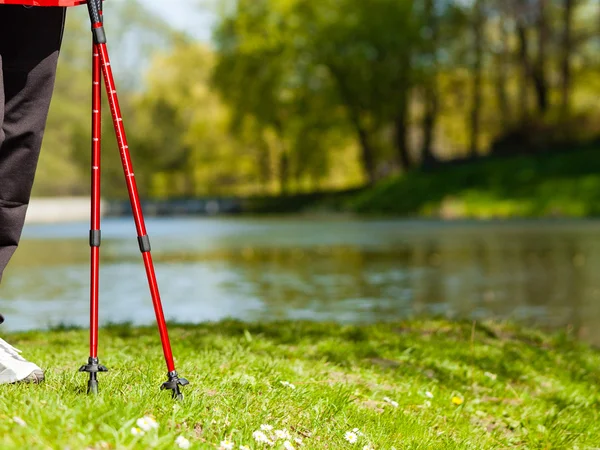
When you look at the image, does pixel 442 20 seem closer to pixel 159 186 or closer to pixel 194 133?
pixel 194 133

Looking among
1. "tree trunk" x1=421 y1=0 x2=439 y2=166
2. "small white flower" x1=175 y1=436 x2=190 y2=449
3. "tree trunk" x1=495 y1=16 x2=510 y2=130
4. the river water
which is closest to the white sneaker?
"small white flower" x1=175 y1=436 x2=190 y2=449

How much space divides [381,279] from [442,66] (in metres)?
38.1

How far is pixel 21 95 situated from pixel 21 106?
5 centimetres

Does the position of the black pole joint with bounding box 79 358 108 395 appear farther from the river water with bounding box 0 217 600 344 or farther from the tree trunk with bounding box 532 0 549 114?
the tree trunk with bounding box 532 0 549 114

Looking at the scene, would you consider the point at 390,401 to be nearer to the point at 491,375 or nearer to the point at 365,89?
the point at 491,375

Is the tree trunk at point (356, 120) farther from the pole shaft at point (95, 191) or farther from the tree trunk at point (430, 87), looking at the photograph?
the pole shaft at point (95, 191)

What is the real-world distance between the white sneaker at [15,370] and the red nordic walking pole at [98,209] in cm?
30

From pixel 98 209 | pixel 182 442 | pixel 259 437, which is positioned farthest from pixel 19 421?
pixel 98 209

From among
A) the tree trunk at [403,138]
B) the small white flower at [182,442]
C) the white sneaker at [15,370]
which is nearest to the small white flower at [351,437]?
the small white flower at [182,442]

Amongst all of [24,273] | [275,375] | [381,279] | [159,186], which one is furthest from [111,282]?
[159,186]

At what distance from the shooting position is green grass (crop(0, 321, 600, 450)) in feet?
11.4

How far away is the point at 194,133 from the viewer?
71.4m

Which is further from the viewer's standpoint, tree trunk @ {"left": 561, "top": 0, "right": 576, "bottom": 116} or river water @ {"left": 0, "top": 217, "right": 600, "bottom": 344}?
tree trunk @ {"left": 561, "top": 0, "right": 576, "bottom": 116}

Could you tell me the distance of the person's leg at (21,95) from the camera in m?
3.93
